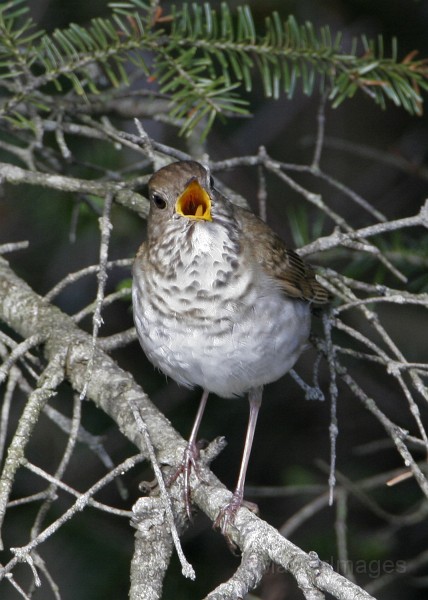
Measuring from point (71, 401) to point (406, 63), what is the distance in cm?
228

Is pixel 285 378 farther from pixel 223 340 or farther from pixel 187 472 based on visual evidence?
pixel 187 472

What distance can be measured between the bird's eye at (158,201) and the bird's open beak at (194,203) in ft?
0.19

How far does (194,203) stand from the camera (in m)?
2.99

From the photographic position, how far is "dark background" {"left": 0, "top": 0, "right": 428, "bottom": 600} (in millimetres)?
3869

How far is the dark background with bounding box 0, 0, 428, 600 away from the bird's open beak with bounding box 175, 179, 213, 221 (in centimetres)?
75

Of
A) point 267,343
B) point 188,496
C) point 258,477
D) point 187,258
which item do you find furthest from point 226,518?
point 258,477

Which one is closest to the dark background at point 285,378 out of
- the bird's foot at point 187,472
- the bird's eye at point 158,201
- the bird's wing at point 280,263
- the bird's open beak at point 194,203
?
the bird's wing at point 280,263

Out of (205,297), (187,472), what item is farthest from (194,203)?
(187,472)

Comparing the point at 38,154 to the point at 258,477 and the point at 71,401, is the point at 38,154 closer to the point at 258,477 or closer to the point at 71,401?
the point at 71,401

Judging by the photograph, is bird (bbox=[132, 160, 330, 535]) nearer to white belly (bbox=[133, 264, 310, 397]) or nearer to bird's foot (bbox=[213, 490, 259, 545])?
white belly (bbox=[133, 264, 310, 397])

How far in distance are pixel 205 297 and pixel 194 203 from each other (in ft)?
1.19

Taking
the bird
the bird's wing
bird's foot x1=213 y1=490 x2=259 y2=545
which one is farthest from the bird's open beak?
bird's foot x1=213 y1=490 x2=259 y2=545

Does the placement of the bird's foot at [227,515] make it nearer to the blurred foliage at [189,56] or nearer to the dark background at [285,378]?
the blurred foliage at [189,56]

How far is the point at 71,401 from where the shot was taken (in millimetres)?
4328
